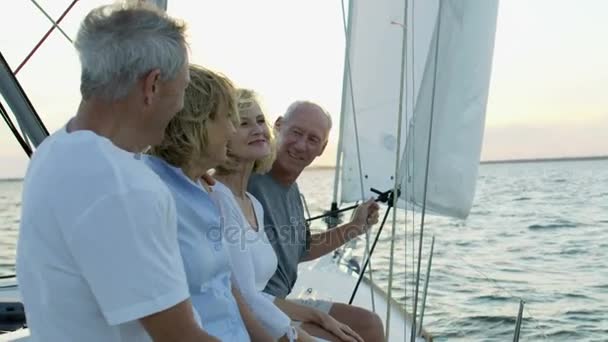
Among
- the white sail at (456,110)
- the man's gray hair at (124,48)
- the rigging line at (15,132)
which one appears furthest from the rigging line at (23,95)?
the white sail at (456,110)

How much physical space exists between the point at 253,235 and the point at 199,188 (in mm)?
363

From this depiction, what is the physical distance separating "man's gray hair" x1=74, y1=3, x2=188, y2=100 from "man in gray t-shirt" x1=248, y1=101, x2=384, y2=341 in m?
1.11

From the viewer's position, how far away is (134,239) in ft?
2.89

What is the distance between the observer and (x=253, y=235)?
175 cm

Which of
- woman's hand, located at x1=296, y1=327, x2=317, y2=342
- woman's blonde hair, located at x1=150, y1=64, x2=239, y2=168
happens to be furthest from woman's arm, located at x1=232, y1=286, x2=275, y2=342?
woman's blonde hair, located at x1=150, y1=64, x2=239, y2=168

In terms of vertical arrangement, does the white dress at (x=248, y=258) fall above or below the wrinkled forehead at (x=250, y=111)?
below

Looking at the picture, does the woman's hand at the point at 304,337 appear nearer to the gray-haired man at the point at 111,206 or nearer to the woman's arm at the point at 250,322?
the woman's arm at the point at 250,322

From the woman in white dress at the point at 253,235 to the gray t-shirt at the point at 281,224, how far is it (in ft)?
0.48

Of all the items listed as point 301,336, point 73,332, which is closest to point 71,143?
point 73,332

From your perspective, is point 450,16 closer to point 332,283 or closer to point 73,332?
point 332,283

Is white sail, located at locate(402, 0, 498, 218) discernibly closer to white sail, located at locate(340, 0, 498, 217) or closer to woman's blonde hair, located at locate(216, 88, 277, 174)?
white sail, located at locate(340, 0, 498, 217)

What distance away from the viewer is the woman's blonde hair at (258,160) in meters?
1.80

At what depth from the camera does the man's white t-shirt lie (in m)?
0.88

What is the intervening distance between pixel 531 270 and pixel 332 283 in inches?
220
